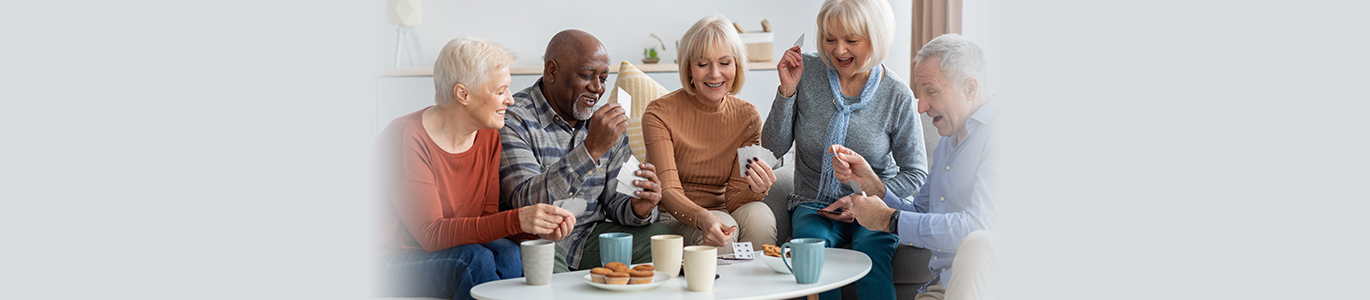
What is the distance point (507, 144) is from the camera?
1.86 m

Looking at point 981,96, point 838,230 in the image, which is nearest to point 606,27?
point 838,230

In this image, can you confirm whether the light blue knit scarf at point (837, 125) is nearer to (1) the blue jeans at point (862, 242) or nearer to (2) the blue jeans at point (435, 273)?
(1) the blue jeans at point (862, 242)

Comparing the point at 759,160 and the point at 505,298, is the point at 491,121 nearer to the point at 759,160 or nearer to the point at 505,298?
the point at 505,298

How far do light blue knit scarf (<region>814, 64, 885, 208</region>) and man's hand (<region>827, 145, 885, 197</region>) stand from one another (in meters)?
0.19

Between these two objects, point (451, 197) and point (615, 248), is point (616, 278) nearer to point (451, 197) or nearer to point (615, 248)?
point (615, 248)

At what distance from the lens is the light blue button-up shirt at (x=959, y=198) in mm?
1427

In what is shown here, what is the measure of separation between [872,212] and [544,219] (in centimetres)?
64

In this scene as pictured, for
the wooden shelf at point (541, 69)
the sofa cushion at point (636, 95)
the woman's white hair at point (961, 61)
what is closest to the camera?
the woman's white hair at point (961, 61)

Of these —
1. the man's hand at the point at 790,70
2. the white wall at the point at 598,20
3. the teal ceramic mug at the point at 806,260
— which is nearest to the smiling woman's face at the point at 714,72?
the man's hand at the point at 790,70

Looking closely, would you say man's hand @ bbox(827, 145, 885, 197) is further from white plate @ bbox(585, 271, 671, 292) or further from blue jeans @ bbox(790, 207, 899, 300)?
white plate @ bbox(585, 271, 671, 292)

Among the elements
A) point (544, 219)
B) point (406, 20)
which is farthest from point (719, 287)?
point (406, 20)

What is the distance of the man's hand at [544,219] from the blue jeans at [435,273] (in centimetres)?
13

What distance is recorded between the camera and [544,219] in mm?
1478

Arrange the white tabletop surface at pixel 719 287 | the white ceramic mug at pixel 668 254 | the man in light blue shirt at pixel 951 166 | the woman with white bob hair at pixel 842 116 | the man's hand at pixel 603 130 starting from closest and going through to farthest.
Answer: the white tabletop surface at pixel 719 287, the white ceramic mug at pixel 668 254, the man in light blue shirt at pixel 951 166, the man's hand at pixel 603 130, the woman with white bob hair at pixel 842 116
